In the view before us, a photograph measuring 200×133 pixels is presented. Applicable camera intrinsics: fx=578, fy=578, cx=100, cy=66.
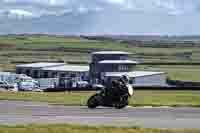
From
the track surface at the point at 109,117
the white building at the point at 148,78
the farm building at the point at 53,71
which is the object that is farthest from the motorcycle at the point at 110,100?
the farm building at the point at 53,71

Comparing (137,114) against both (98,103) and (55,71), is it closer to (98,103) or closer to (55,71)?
(98,103)

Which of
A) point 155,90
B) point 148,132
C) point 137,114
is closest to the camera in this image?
point 148,132

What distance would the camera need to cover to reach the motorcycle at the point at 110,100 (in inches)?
951

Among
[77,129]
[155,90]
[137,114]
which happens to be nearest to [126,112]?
[137,114]

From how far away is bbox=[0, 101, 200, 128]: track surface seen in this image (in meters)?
17.8

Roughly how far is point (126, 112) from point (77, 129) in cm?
684

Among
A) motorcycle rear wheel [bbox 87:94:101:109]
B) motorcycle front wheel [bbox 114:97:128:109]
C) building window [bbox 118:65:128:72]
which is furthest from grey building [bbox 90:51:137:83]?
motorcycle front wheel [bbox 114:97:128:109]

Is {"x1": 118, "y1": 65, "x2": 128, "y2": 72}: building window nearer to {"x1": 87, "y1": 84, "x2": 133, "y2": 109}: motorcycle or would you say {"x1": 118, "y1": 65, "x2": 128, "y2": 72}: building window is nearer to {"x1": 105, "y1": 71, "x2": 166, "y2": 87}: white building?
{"x1": 105, "y1": 71, "x2": 166, "y2": 87}: white building

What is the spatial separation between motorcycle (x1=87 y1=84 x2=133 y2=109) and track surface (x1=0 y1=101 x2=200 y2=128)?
501 mm

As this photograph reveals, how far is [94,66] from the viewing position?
99.7 m

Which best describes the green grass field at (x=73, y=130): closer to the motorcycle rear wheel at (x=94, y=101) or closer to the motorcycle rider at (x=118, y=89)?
the motorcycle rider at (x=118, y=89)

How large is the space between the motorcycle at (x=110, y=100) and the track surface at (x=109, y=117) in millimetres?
501

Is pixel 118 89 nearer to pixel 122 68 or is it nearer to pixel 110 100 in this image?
pixel 110 100

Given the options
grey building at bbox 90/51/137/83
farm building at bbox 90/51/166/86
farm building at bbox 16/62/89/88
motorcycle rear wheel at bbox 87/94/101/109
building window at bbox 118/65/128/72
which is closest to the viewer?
motorcycle rear wheel at bbox 87/94/101/109
